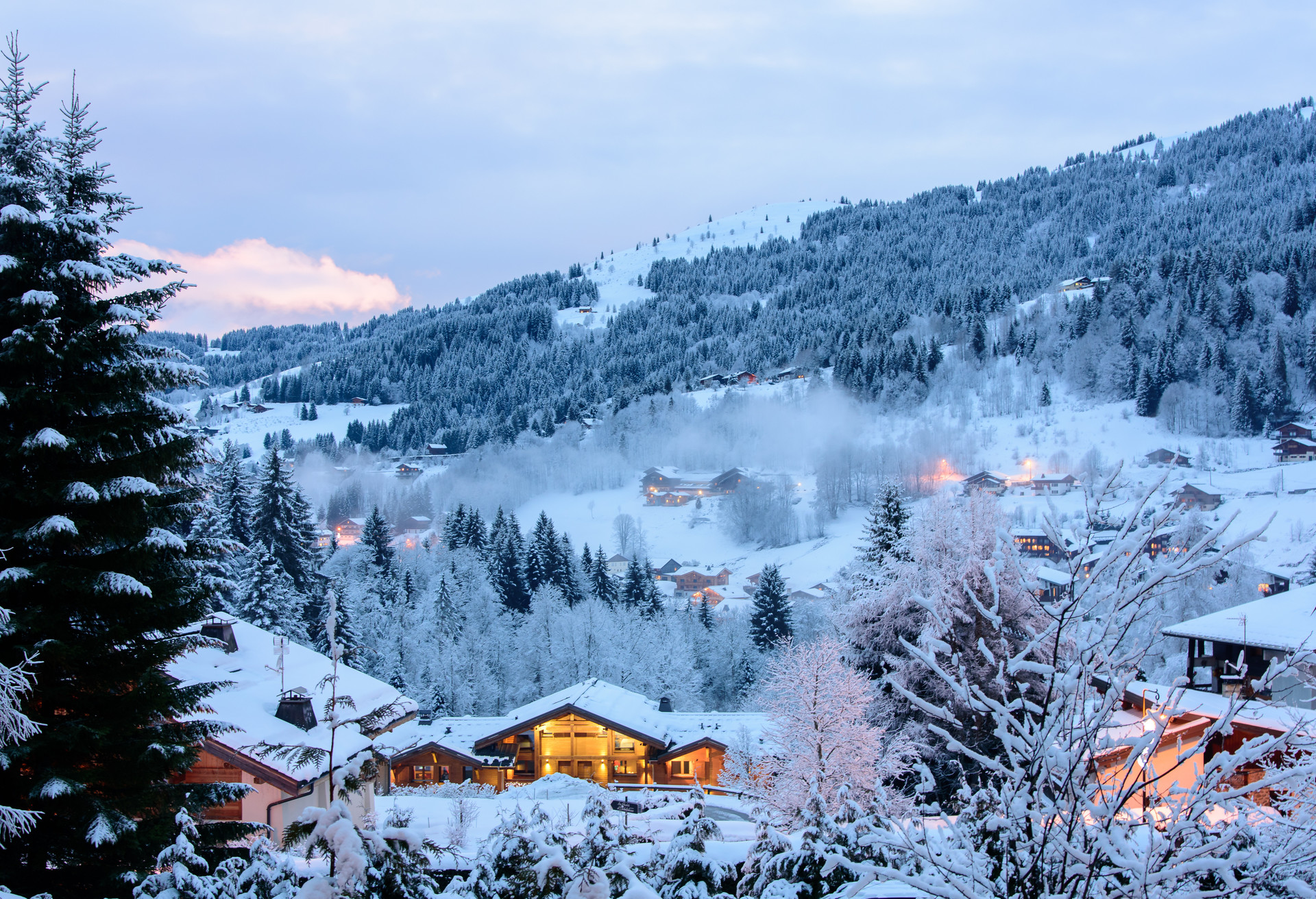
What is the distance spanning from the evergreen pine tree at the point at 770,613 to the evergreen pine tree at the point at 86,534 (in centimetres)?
3968

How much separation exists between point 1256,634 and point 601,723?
20545 mm

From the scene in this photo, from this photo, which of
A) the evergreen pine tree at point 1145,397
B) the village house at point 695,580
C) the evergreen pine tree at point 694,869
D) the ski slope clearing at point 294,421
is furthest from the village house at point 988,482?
the ski slope clearing at point 294,421

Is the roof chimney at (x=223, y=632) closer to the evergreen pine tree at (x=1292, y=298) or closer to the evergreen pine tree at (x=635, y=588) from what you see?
the evergreen pine tree at (x=635, y=588)

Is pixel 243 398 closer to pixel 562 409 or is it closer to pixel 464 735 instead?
pixel 562 409

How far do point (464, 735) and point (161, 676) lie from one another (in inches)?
979

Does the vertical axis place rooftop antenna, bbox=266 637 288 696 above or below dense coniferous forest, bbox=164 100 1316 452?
below

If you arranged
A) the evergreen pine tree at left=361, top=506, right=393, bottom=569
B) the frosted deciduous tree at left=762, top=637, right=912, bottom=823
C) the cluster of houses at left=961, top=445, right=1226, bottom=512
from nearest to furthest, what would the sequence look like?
the frosted deciduous tree at left=762, top=637, right=912, bottom=823
the evergreen pine tree at left=361, top=506, right=393, bottom=569
the cluster of houses at left=961, top=445, right=1226, bottom=512

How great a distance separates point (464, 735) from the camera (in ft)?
101

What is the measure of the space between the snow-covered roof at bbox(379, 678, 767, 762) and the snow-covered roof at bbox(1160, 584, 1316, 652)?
→ 14502mm

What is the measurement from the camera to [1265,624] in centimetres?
1841

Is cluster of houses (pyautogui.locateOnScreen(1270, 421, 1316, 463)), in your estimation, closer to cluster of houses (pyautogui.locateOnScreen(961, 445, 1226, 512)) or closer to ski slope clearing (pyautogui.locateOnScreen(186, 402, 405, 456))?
cluster of houses (pyautogui.locateOnScreen(961, 445, 1226, 512))

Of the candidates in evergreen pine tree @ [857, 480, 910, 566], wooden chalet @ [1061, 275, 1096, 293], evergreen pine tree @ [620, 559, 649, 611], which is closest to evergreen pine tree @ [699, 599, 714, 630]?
evergreen pine tree @ [620, 559, 649, 611]

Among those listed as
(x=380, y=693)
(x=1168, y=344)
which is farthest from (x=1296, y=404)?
(x=380, y=693)

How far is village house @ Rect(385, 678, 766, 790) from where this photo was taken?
29.1m
